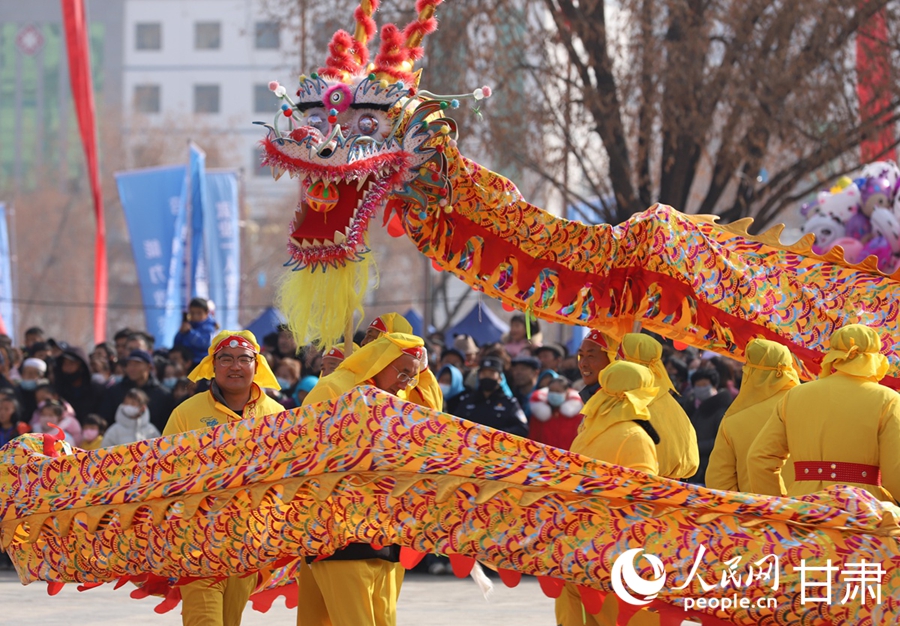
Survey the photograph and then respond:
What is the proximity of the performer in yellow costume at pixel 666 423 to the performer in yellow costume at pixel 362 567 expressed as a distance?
3.87ft

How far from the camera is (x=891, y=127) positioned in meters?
15.0

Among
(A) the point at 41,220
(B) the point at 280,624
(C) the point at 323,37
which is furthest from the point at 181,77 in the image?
(B) the point at 280,624

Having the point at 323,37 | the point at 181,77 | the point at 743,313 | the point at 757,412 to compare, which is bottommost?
the point at 757,412

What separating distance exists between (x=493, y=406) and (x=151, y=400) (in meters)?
2.77

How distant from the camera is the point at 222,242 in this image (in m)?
18.9

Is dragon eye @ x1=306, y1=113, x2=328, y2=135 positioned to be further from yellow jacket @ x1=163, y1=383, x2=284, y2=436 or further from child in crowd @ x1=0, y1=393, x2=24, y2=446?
child in crowd @ x1=0, y1=393, x2=24, y2=446

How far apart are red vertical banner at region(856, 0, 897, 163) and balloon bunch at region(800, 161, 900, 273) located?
2.53 metres

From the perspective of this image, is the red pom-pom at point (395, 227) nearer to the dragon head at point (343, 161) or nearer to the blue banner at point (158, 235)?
the dragon head at point (343, 161)

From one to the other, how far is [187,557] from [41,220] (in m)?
40.4

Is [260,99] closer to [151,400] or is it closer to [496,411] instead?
[151,400]

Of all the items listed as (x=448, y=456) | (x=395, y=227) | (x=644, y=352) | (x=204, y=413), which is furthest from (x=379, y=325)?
(x=448, y=456)

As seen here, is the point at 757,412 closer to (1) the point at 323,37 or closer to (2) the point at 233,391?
(2) the point at 233,391

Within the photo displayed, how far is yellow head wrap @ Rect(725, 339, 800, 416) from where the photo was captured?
677 cm

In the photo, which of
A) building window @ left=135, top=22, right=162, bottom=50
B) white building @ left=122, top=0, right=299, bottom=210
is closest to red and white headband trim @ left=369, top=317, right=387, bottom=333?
white building @ left=122, top=0, right=299, bottom=210
